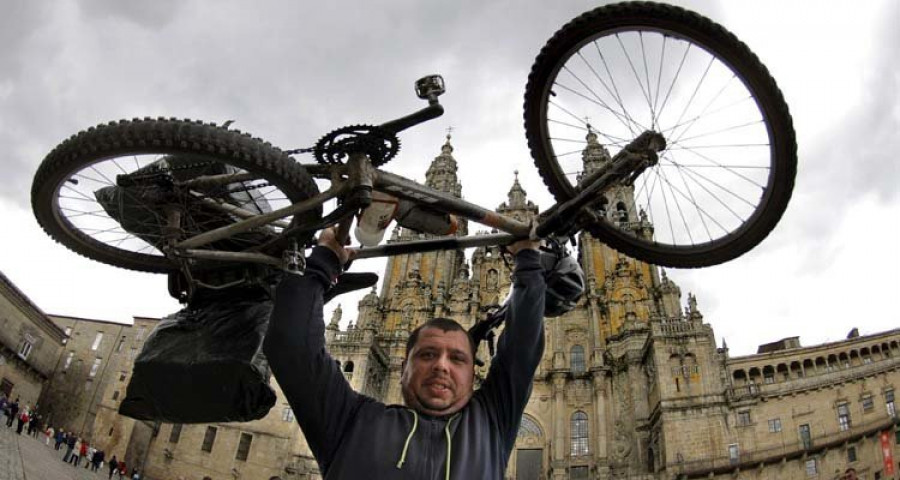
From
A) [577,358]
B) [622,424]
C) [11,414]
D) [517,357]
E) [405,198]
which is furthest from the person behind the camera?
[577,358]

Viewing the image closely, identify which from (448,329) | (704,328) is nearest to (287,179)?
(448,329)

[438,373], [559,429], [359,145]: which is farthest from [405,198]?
[559,429]

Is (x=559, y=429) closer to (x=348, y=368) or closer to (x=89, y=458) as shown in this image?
(x=348, y=368)

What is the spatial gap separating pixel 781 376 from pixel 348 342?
2916 cm

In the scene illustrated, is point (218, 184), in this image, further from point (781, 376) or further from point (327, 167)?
point (781, 376)

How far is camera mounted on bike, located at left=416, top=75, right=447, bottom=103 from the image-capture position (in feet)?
13.4

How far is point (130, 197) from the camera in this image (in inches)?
178

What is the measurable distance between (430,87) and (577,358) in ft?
131

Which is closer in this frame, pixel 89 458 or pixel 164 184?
pixel 164 184

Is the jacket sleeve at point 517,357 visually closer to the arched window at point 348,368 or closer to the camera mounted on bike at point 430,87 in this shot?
the camera mounted on bike at point 430,87

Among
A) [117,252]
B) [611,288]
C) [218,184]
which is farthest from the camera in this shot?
[611,288]

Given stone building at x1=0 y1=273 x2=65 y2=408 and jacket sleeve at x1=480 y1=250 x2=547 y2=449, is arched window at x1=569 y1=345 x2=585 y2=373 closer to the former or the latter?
stone building at x1=0 y1=273 x2=65 y2=408

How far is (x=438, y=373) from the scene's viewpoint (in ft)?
10.1

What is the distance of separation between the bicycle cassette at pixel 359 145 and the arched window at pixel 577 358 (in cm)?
3932
